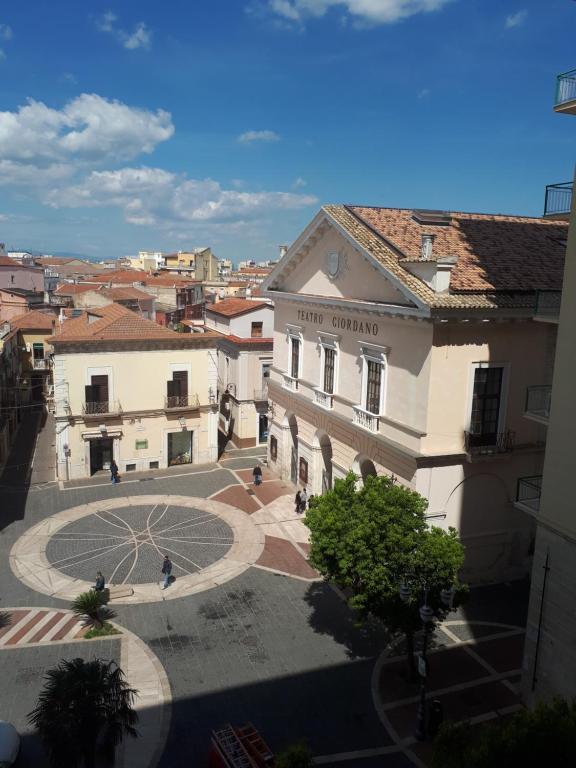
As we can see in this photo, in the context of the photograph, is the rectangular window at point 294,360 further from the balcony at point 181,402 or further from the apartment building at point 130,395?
the balcony at point 181,402

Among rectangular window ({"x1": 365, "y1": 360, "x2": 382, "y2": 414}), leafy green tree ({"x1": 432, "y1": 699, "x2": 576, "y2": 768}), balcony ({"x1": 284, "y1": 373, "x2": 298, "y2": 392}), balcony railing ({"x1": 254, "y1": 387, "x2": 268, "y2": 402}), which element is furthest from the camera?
balcony railing ({"x1": 254, "y1": 387, "x2": 268, "y2": 402})

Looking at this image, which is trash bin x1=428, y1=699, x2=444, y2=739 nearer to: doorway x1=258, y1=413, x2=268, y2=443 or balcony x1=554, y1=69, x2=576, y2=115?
balcony x1=554, y1=69, x2=576, y2=115

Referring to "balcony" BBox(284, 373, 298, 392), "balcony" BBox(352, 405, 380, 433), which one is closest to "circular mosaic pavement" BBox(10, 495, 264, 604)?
"balcony" BBox(284, 373, 298, 392)

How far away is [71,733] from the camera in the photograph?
12.4 meters

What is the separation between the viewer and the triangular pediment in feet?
78.4

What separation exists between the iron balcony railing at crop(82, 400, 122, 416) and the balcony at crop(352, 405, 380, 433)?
50.4ft

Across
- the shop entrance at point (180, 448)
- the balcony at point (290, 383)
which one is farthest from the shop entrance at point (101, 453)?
the balcony at point (290, 383)

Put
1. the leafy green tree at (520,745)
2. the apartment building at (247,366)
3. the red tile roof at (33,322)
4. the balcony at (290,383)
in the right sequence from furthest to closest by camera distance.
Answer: the red tile roof at (33,322) → the apartment building at (247,366) → the balcony at (290,383) → the leafy green tree at (520,745)

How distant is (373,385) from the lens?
2550 cm

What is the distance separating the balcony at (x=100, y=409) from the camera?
3459 centimetres

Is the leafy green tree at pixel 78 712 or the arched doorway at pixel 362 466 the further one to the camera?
the arched doorway at pixel 362 466

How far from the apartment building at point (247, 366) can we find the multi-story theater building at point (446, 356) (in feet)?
38.4

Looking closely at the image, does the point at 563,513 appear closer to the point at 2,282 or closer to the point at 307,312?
the point at 307,312

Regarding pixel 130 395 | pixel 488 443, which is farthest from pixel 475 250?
pixel 130 395
